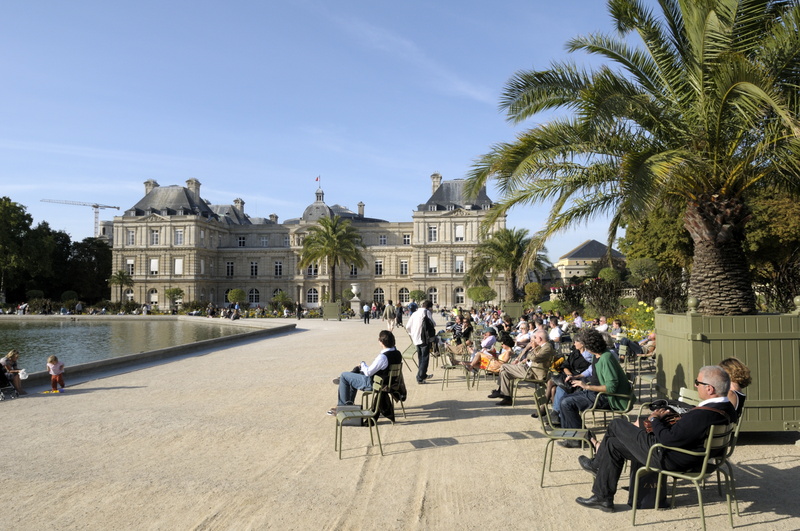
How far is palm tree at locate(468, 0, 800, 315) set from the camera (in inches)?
264

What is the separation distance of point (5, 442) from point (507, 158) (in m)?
6.79

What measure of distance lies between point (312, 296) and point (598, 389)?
5949 centimetres

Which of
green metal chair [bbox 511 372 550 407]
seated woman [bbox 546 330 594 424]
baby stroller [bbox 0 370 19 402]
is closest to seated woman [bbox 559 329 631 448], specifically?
seated woman [bbox 546 330 594 424]

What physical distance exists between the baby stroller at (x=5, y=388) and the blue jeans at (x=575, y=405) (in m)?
7.99

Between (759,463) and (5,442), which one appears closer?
(759,463)

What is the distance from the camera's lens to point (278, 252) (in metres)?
65.2

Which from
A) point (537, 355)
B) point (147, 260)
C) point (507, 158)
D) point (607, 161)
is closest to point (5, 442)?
point (537, 355)

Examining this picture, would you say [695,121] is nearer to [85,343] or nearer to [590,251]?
[85,343]

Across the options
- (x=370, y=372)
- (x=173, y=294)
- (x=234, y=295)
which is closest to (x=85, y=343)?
(x=370, y=372)

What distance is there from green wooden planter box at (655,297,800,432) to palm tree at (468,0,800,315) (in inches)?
27.1

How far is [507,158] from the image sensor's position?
26.7 ft

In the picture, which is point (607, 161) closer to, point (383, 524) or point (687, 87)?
point (687, 87)

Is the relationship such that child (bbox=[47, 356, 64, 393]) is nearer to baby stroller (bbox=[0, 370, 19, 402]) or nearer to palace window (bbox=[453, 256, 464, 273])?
baby stroller (bbox=[0, 370, 19, 402])

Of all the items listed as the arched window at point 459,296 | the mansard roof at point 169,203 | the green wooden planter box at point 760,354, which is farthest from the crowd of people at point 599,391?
the mansard roof at point 169,203
